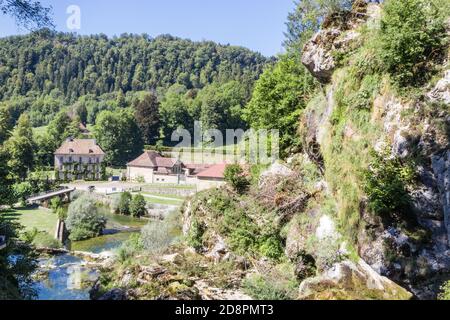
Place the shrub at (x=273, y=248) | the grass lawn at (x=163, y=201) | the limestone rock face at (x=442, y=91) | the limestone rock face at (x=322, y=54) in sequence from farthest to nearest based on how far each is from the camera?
the grass lawn at (x=163, y=201), the shrub at (x=273, y=248), the limestone rock face at (x=322, y=54), the limestone rock face at (x=442, y=91)

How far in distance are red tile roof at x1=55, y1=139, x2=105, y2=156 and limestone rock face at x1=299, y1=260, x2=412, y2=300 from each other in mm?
52245

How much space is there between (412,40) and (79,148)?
179 ft

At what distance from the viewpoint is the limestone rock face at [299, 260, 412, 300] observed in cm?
780

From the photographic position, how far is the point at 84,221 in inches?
1053

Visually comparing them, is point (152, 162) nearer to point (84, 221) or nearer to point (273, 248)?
point (84, 221)

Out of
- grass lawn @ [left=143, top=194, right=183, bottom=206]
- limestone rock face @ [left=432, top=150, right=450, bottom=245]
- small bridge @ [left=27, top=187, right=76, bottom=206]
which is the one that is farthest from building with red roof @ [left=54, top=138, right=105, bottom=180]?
limestone rock face @ [left=432, top=150, right=450, bottom=245]

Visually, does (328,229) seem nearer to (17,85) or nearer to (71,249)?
(71,249)

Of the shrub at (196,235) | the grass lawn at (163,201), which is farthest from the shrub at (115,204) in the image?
the shrub at (196,235)

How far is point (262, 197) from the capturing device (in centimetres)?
1350

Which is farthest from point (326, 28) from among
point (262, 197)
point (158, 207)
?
point (158, 207)

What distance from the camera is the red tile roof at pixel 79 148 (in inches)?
2183

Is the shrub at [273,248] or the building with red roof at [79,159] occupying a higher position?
Result: the building with red roof at [79,159]

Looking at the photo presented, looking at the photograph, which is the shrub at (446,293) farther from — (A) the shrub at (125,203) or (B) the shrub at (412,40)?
(A) the shrub at (125,203)

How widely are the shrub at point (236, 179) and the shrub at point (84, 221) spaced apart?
14.7 metres
